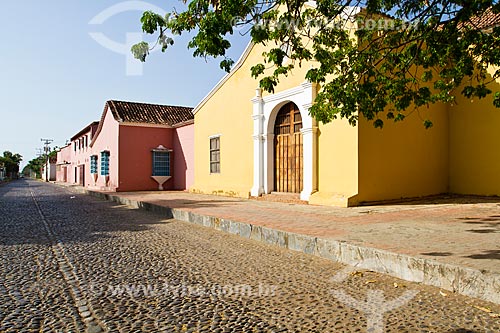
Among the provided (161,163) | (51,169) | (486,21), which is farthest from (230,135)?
(51,169)

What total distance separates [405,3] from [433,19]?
44 centimetres

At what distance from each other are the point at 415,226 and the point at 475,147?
241 inches

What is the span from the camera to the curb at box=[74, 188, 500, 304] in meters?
3.12

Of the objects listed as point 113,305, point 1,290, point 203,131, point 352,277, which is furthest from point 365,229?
point 203,131

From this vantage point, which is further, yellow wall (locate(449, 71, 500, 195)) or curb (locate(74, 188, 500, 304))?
yellow wall (locate(449, 71, 500, 195))

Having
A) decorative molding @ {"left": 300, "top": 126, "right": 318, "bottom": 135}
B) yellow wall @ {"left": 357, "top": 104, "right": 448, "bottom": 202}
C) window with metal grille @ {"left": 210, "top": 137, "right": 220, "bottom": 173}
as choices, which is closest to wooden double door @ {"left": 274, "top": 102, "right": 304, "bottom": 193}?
decorative molding @ {"left": 300, "top": 126, "right": 318, "bottom": 135}

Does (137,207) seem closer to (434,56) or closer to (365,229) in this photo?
(365,229)

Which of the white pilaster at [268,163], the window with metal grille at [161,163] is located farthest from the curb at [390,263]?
the window with metal grille at [161,163]

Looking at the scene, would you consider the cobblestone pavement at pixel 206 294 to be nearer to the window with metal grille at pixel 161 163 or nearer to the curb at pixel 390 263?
the curb at pixel 390 263

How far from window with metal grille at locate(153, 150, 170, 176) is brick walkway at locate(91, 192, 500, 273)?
11839 millimetres

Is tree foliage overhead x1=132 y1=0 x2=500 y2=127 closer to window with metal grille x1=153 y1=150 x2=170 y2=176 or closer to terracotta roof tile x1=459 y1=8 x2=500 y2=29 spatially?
terracotta roof tile x1=459 y1=8 x2=500 y2=29

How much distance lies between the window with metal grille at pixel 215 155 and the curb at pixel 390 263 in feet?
25.9

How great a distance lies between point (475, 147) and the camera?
10227mm

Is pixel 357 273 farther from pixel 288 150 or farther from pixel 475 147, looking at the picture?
pixel 475 147
